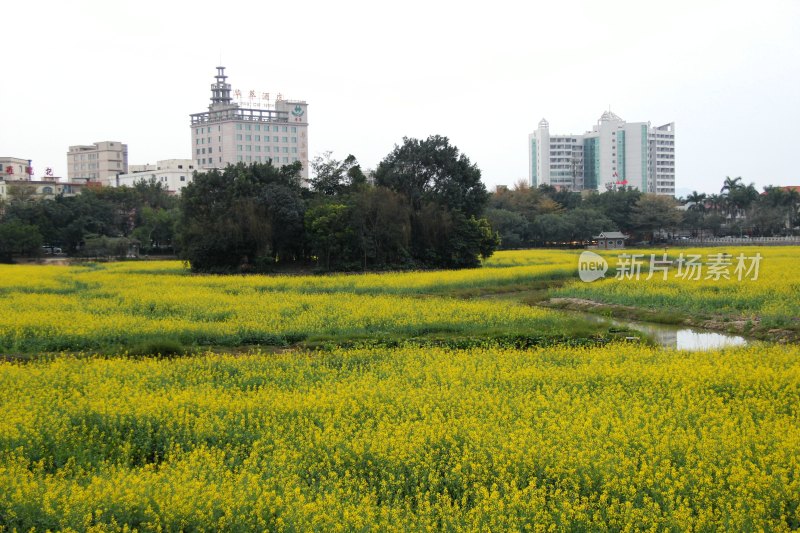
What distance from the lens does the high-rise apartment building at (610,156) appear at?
458 ft

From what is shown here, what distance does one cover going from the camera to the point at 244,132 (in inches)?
4444

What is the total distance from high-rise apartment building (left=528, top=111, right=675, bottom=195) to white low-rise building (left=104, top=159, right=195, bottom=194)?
2834 inches

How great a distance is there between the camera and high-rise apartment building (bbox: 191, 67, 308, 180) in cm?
11244

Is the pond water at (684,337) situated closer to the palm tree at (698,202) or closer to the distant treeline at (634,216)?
the distant treeline at (634,216)

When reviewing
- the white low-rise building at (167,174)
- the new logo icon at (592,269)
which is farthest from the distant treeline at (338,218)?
the white low-rise building at (167,174)

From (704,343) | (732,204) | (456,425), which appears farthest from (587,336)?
(732,204)

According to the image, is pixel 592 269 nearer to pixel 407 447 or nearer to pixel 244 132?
pixel 407 447

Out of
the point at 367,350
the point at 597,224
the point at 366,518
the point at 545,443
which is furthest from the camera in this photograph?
the point at 597,224

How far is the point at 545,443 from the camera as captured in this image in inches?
362

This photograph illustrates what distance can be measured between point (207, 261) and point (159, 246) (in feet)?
78.8

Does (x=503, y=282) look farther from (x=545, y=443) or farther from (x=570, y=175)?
(x=570, y=175)

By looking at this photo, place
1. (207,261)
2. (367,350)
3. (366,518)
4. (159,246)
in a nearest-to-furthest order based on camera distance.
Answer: (366,518), (367,350), (207,261), (159,246)

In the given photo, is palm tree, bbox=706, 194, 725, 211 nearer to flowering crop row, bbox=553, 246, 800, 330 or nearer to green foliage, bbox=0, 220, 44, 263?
flowering crop row, bbox=553, 246, 800, 330

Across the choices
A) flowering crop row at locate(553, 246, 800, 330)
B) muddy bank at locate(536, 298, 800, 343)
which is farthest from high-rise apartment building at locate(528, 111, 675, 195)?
muddy bank at locate(536, 298, 800, 343)
